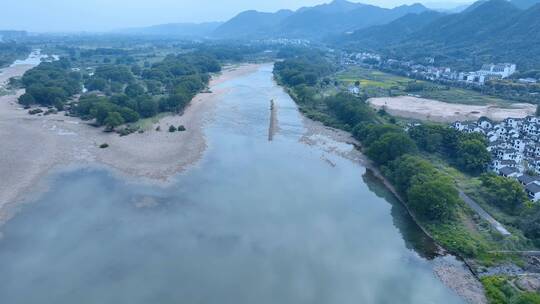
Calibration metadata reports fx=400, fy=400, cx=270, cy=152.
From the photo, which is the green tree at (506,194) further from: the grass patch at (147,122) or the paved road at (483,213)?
the grass patch at (147,122)

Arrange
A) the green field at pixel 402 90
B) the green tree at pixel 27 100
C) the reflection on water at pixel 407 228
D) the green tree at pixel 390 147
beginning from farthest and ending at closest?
the green field at pixel 402 90
the green tree at pixel 27 100
the green tree at pixel 390 147
the reflection on water at pixel 407 228

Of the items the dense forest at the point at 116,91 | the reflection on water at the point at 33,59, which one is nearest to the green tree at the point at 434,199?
the dense forest at the point at 116,91

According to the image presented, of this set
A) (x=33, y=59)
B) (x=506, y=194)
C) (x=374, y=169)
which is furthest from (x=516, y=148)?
(x=33, y=59)

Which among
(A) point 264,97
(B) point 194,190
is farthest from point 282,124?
(B) point 194,190

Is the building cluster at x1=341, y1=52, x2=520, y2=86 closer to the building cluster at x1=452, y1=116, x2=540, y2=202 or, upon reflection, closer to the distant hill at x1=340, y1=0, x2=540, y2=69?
the distant hill at x1=340, y1=0, x2=540, y2=69

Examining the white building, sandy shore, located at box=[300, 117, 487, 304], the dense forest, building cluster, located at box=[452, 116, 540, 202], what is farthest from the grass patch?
the white building

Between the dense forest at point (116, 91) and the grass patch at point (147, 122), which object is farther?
the dense forest at point (116, 91)
